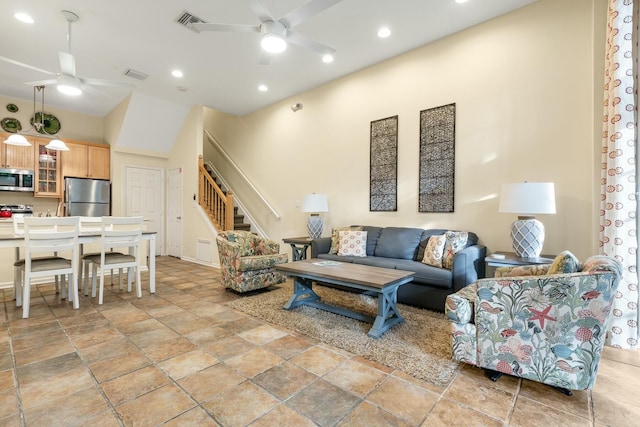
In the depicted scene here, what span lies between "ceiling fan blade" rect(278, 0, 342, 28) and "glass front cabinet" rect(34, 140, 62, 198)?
20.2ft

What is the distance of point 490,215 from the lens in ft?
12.0

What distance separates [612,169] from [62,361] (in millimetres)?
4546

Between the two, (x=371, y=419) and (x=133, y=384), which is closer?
(x=371, y=419)

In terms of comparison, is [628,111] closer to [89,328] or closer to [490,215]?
[490,215]

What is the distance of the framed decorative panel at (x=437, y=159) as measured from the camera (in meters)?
3.92

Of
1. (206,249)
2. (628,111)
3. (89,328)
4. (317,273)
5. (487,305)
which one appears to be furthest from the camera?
(206,249)

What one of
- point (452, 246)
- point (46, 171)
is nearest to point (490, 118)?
point (452, 246)

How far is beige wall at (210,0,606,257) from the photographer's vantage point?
3068 millimetres

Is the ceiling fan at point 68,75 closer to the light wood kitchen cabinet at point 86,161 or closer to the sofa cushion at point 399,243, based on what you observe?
the light wood kitchen cabinet at point 86,161

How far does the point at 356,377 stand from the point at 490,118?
331 cm

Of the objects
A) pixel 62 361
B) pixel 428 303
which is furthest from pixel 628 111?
pixel 62 361

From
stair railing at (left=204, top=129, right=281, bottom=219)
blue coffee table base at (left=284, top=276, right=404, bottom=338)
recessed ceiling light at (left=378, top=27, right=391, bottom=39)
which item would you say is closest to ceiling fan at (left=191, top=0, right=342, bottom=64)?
recessed ceiling light at (left=378, top=27, right=391, bottom=39)

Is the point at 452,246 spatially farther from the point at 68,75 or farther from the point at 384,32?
the point at 68,75

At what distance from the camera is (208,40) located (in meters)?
3.94
